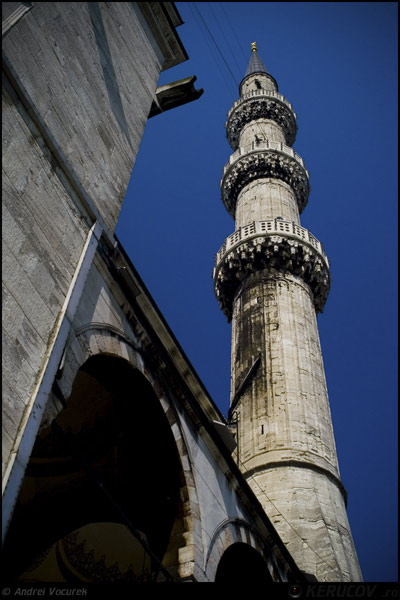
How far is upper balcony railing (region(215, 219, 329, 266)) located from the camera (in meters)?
20.9

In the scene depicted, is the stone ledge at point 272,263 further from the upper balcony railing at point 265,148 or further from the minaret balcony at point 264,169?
the upper balcony railing at point 265,148

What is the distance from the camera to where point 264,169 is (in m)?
24.6

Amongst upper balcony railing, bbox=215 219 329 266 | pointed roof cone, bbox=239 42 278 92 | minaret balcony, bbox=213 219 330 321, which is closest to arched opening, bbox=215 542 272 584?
minaret balcony, bbox=213 219 330 321

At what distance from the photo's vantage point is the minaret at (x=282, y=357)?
14367 millimetres

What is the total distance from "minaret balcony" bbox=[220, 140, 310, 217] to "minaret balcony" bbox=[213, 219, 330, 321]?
381cm

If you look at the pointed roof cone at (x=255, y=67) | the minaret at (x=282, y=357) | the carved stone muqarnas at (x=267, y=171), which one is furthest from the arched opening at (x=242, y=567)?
the pointed roof cone at (x=255, y=67)

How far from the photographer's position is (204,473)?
768 cm

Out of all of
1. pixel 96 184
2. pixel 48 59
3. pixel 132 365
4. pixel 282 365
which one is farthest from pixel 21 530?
pixel 282 365

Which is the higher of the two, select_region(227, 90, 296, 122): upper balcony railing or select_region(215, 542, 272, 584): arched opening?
select_region(227, 90, 296, 122): upper balcony railing

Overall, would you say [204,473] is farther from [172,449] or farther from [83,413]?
[83,413]

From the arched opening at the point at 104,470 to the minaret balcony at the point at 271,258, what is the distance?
13303 millimetres

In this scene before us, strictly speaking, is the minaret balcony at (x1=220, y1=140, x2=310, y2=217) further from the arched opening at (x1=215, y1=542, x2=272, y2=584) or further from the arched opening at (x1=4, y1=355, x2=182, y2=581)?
the arched opening at (x1=4, y1=355, x2=182, y2=581)

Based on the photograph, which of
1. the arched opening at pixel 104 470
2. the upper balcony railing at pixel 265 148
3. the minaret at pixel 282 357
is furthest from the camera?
the upper balcony railing at pixel 265 148

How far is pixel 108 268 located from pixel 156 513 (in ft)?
9.81
